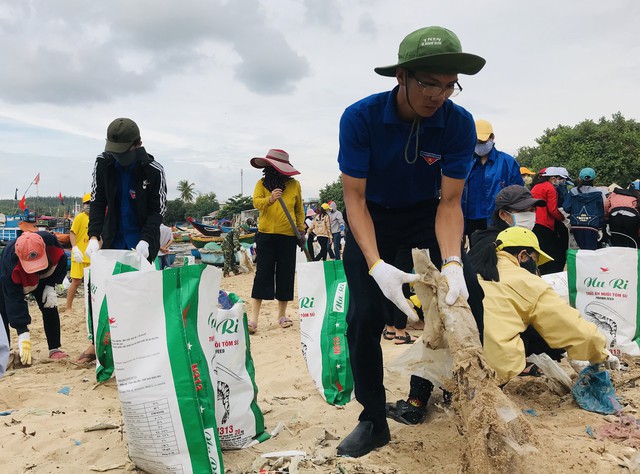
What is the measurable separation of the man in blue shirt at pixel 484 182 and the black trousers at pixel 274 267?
1.71 metres

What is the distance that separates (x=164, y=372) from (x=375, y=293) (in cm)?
93

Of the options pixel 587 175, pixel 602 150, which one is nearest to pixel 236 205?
pixel 602 150

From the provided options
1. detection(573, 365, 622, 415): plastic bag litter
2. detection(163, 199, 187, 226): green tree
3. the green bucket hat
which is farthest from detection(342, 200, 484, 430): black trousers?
detection(163, 199, 187, 226): green tree

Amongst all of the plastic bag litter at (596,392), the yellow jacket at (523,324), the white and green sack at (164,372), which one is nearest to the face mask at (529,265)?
the yellow jacket at (523,324)

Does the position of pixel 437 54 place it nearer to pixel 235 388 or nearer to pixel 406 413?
pixel 235 388

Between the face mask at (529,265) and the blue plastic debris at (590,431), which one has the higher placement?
the face mask at (529,265)

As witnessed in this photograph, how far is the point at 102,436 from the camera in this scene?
2406 mm

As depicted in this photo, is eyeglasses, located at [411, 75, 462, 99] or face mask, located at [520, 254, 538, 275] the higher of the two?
eyeglasses, located at [411, 75, 462, 99]

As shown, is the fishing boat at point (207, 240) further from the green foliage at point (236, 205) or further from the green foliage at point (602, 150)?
the green foliage at point (236, 205)

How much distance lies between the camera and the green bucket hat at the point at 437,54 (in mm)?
1854

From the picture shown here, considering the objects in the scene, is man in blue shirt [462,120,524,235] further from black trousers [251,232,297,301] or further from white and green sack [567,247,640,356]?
black trousers [251,232,297,301]

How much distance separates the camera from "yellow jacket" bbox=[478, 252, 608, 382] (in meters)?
2.50

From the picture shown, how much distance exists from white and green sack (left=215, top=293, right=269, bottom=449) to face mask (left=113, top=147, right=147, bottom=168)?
1640mm

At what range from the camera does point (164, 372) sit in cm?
190
